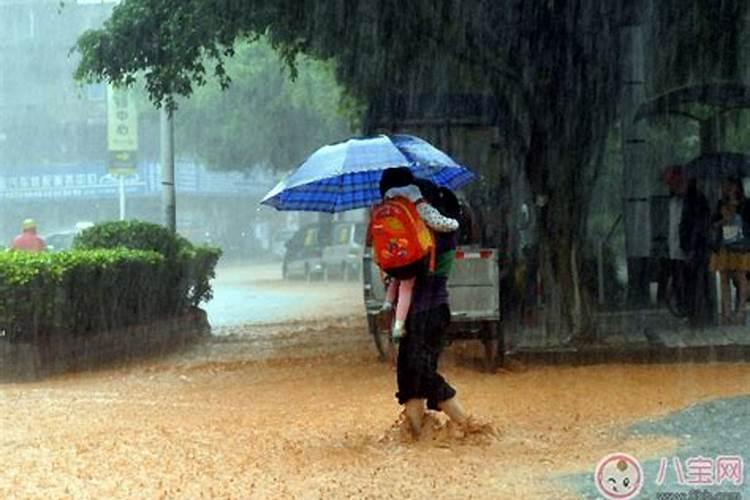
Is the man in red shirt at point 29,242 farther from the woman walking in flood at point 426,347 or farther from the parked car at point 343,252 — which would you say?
the parked car at point 343,252

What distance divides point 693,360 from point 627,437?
4.48 m

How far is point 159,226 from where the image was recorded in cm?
1803

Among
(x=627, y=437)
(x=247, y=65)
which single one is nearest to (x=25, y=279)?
(x=627, y=437)

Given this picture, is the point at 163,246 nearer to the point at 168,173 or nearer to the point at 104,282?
the point at 168,173

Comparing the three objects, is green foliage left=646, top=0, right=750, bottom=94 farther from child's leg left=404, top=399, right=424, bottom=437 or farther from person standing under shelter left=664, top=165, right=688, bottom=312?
child's leg left=404, top=399, right=424, bottom=437

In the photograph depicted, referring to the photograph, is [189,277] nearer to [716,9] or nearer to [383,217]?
[716,9]

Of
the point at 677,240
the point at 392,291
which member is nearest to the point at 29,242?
the point at 677,240

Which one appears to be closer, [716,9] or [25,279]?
[25,279]

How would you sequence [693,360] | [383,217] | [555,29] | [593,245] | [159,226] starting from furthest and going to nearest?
[593,245]
[159,226]
[555,29]
[693,360]
[383,217]

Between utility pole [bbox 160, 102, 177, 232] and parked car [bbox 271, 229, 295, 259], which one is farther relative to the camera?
parked car [bbox 271, 229, 295, 259]

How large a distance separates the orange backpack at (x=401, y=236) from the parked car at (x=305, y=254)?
27.3 m

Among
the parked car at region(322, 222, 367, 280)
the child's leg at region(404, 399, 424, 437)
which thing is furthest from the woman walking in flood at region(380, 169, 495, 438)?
the parked car at region(322, 222, 367, 280)

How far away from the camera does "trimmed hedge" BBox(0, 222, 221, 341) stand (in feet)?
44.2

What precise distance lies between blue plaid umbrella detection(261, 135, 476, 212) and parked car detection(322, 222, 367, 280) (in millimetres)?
23458
